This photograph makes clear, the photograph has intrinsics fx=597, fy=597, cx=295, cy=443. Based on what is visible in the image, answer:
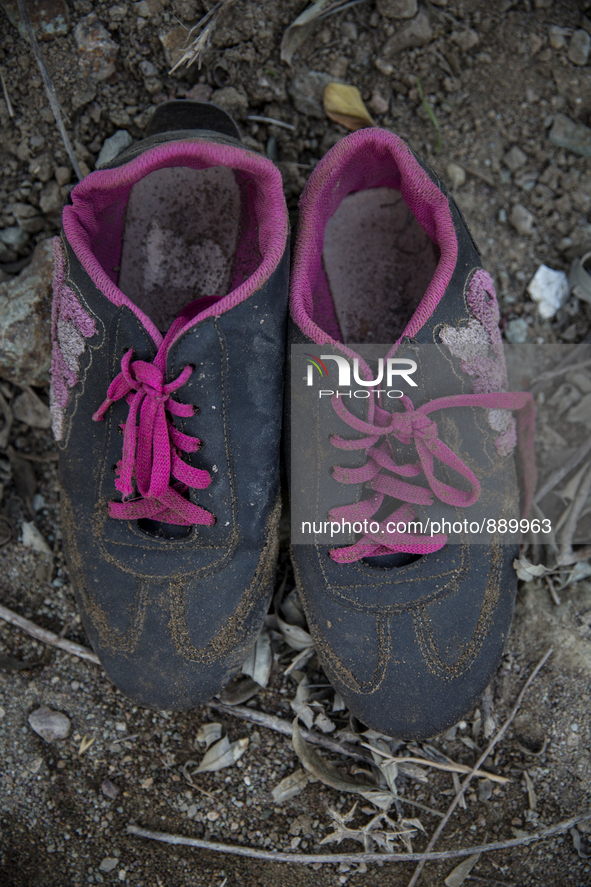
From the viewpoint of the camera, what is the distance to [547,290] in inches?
81.8

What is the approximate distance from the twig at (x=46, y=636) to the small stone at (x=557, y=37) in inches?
100

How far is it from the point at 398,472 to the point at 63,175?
144 centimetres

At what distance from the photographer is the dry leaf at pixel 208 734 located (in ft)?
5.94

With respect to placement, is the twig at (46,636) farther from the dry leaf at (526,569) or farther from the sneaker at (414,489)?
the dry leaf at (526,569)

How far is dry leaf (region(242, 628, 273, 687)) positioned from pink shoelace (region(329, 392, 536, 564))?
46 centimetres

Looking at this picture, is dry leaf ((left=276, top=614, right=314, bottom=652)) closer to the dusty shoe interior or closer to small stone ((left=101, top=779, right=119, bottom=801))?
small stone ((left=101, top=779, right=119, bottom=801))

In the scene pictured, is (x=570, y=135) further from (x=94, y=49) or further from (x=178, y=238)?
(x=94, y=49)

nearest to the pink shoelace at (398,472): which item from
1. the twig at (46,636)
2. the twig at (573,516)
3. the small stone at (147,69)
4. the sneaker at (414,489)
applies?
the sneaker at (414,489)

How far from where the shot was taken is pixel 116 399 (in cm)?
159

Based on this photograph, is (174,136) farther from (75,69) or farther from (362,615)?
(362,615)

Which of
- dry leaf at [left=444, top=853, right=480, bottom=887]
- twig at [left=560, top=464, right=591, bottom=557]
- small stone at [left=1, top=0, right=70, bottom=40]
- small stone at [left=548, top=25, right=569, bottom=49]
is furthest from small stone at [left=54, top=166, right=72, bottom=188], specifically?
dry leaf at [left=444, top=853, right=480, bottom=887]

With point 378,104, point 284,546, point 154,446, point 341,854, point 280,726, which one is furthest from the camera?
point 378,104

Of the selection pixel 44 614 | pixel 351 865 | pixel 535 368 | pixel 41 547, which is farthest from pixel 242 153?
pixel 351 865

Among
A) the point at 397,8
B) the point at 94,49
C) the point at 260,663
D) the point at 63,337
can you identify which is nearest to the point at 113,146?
the point at 94,49
